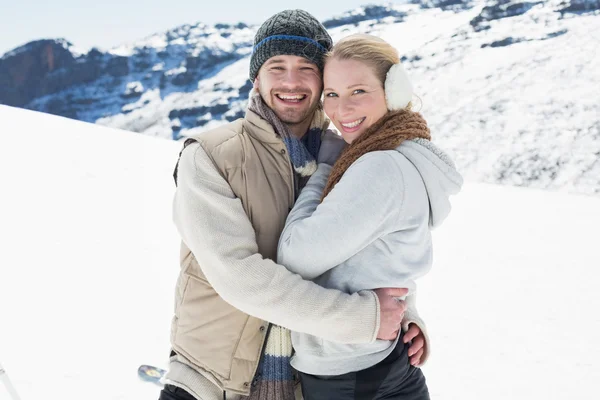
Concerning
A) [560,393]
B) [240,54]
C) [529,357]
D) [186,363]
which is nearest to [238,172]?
[186,363]

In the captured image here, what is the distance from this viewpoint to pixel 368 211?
1678mm

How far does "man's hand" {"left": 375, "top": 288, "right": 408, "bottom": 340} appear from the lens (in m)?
1.82

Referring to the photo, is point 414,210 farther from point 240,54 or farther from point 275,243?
point 240,54

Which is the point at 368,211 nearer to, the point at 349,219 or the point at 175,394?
the point at 349,219

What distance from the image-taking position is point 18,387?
370 cm

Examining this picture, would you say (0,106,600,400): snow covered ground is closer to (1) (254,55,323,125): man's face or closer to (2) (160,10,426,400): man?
(2) (160,10,426,400): man

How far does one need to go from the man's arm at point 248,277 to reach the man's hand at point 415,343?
0.28m

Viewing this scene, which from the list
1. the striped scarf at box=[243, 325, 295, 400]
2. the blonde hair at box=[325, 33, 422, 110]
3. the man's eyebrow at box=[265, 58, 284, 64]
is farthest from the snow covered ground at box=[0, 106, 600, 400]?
the blonde hair at box=[325, 33, 422, 110]

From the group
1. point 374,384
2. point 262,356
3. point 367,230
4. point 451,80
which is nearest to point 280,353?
point 262,356

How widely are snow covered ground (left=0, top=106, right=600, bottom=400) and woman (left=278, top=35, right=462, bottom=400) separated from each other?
2290 mm

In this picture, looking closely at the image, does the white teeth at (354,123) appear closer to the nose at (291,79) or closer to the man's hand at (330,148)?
the man's hand at (330,148)

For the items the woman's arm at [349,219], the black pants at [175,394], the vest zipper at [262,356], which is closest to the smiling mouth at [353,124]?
the woman's arm at [349,219]

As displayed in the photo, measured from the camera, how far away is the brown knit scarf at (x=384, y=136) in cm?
185

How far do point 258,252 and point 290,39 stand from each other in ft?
2.78
